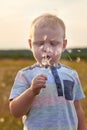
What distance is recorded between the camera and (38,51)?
204 centimetres

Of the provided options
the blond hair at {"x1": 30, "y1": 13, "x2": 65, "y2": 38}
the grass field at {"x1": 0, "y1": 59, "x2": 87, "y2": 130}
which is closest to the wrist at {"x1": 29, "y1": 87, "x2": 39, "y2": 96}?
the blond hair at {"x1": 30, "y1": 13, "x2": 65, "y2": 38}

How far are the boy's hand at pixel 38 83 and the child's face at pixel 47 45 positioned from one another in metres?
0.10

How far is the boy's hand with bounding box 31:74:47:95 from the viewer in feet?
6.30

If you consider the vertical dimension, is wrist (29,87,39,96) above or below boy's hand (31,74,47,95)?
below

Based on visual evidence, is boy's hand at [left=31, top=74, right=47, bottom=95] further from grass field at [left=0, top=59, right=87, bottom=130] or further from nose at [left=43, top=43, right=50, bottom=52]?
grass field at [left=0, top=59, right=87, bottom=130]

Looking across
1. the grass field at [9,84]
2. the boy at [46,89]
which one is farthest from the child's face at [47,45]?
the grass field at [9,84]

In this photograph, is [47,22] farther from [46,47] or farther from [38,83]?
[38,83]

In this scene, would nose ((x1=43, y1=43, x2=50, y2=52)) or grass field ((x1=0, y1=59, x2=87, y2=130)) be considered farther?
grass field ((x1=0, y1=59, x2=87, y2=130))

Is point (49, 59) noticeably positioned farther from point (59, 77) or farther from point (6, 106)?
point (6, 106)

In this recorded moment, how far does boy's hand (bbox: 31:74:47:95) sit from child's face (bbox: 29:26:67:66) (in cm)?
10

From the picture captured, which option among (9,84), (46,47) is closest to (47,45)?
(46,47)

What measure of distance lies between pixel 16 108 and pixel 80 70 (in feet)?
10.3

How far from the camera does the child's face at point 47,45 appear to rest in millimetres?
2021

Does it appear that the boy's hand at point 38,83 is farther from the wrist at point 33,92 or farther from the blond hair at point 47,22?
the blond hair at point 47,22
